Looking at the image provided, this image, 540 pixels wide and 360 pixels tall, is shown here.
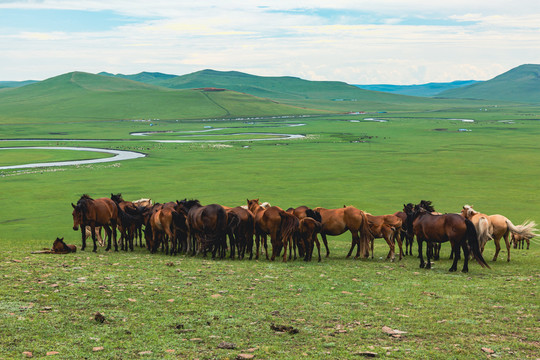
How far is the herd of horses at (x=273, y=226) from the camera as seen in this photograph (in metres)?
17.1

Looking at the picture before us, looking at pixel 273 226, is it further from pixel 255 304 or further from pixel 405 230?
pixel 255 304

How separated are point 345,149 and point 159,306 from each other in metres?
64.0

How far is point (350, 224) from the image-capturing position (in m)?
18.1

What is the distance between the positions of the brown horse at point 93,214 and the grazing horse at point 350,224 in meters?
7.28

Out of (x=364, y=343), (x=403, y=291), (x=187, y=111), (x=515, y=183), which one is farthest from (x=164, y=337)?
(x=187, y=111)

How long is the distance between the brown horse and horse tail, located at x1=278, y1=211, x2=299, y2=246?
236 inches

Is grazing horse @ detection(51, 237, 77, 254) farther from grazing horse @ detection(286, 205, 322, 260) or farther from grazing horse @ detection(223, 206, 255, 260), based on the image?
grazing horse @ detection(286, 205, 322, 260)

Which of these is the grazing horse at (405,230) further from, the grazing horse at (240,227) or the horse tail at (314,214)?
the grazing horse at (240,227)

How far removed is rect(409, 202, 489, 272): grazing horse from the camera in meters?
15.5

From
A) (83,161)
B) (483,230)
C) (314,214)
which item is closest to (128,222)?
(314,214)

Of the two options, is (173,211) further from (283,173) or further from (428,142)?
(428,142)

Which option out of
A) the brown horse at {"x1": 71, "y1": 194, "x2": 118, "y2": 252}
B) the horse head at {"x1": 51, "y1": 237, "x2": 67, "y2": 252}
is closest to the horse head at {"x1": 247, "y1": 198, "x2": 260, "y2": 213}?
the brown horse at {"x1": 71, "y1": 194, "x2": 118, "y2": 252}

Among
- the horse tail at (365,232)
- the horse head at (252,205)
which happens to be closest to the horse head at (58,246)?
the horse head at (252,205)

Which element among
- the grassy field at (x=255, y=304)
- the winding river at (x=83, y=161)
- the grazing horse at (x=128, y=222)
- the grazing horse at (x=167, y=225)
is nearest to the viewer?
the grassy field at (x=255, y=304)
